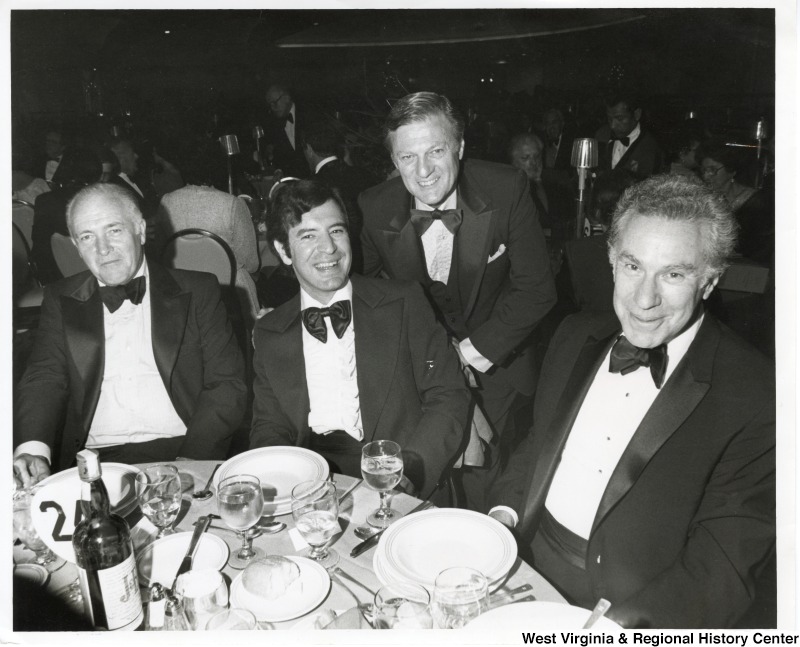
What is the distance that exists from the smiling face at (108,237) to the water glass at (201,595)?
47.3 inches

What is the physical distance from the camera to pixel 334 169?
2.02 metres

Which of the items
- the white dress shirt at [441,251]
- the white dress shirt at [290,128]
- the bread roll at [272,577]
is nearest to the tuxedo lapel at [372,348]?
the white dress shirt at [441,251]

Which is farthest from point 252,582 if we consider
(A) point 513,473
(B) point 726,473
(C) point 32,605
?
(B) point 726,473

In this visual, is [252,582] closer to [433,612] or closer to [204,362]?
[433,612]

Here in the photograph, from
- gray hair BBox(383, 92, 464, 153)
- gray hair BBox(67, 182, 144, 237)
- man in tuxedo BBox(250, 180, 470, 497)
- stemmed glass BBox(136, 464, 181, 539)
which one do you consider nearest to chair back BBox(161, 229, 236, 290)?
gray hair BBox(67, 182, 144, 237)

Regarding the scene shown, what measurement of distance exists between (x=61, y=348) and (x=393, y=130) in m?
1.34

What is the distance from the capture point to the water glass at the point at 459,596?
128cm

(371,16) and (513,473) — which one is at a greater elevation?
(371,16)

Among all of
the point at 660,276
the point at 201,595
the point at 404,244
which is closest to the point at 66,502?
the point at 201,595

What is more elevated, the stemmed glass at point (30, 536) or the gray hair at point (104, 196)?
the gray hair at point (104, 196)

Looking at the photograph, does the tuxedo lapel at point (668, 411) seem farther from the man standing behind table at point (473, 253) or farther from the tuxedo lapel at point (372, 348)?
the tuxedo lapel at point (372, 348)

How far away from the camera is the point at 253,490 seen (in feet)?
4.69

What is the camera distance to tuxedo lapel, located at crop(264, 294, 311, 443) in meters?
2.19

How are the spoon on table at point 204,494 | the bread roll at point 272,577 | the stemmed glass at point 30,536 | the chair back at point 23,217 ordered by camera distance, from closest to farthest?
1. the bread roll at point 272,577
2. the stemmed glass at point 30,536
3. the spoon on table at point 204,494
4. the chair back at point 23,217
